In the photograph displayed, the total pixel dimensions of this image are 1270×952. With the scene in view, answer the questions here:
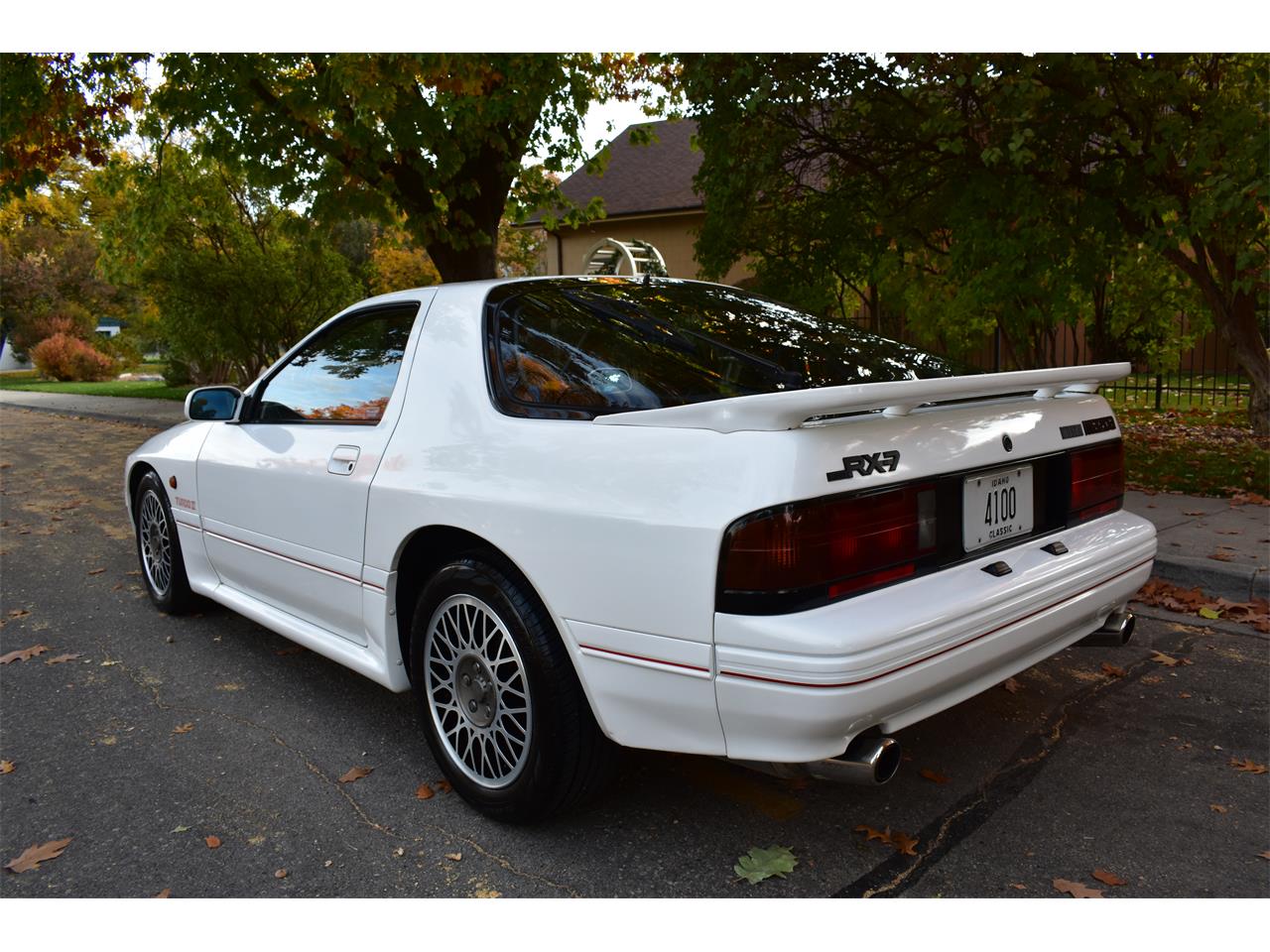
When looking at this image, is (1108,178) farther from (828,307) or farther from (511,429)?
(511,429)

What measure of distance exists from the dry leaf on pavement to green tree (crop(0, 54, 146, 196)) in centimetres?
998

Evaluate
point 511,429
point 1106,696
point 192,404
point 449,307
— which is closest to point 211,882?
point 511,429

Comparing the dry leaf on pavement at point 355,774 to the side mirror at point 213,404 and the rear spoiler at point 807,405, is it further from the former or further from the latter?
the side mirror at point 213,404

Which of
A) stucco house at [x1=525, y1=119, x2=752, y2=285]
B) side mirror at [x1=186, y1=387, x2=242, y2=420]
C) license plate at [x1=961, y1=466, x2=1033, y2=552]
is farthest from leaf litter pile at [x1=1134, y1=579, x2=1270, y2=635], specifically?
stucco house at [x1=525, y1=119, x2=752, y2=285]

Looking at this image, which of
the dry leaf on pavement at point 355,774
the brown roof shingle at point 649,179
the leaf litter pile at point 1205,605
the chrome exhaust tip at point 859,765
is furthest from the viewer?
the brown roof shingle at point 649,179

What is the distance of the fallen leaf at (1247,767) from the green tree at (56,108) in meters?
11.7

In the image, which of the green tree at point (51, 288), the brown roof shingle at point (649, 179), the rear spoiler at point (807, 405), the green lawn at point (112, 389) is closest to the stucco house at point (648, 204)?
the brown roof shingle at point (649, 179)

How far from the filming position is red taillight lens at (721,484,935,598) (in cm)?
231

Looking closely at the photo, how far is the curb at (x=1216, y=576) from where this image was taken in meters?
5.26

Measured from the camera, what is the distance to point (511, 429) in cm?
293

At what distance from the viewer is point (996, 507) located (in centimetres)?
286

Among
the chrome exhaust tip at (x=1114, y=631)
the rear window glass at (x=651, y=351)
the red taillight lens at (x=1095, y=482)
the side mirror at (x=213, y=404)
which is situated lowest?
the chrome exhaust tip at (x=1114, y=631)

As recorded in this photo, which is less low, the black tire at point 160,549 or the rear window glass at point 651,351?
the rear window glass at point 651,351

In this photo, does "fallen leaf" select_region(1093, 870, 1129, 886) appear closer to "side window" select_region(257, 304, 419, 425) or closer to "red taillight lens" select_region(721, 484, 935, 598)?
"red taillight lens" select_region(721, 484, 935, 598)
